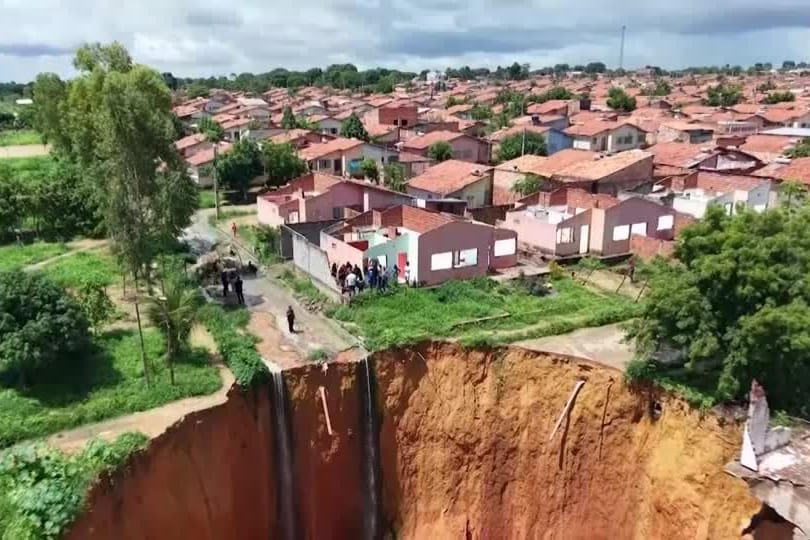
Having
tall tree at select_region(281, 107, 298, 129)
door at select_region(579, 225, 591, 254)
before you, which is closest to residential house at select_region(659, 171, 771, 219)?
door at select_region(579, 225, 591, 254)

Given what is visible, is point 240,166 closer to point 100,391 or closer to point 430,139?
point 430,139

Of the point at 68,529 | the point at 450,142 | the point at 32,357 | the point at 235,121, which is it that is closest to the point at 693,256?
the point at 68,529

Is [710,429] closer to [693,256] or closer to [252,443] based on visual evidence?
[693,256]

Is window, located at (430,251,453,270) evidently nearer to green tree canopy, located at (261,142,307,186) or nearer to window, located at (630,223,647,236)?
window, located at (630,223,647,236)

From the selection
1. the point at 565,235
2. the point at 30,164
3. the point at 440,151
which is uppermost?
the point at 440,151

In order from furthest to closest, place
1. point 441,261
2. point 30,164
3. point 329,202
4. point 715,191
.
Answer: point 30,164
point 715,191
point 329,202
point 441,261

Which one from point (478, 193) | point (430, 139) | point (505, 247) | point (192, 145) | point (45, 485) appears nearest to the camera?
point (45, 485)

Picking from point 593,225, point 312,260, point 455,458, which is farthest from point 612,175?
point 455,458

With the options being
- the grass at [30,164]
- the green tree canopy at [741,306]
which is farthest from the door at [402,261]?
the grass at [30,164]
